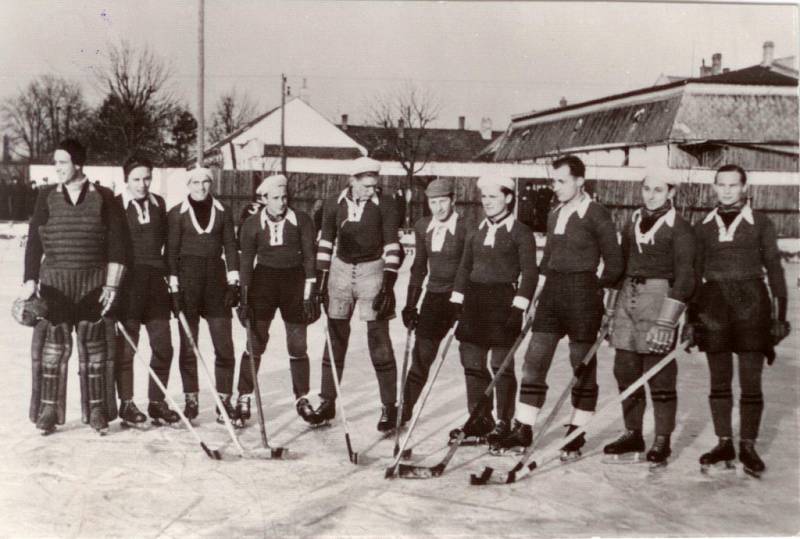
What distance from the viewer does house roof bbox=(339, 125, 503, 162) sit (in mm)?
5586

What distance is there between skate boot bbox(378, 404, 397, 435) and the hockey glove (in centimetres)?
164

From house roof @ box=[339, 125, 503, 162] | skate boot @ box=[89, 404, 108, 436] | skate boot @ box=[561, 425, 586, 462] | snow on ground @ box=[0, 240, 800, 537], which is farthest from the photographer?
house roof @ box=[339, 125, 503, 162]

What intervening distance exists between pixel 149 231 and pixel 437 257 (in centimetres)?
177

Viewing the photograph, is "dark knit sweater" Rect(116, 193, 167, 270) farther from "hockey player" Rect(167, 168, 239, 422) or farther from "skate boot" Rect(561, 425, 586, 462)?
"skate boot" Rect(561, 425, 586, 462)

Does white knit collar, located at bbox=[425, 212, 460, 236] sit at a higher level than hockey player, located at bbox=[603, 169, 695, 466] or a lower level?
higher

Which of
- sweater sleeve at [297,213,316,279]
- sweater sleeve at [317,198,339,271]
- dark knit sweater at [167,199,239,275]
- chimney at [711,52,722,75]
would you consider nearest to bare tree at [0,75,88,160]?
dark knit sweater at [167,199,239,275]

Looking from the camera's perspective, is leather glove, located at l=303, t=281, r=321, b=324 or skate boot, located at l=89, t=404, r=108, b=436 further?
leather glove, located at l=303, t=281, r=321, b=324

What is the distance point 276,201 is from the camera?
5.07m

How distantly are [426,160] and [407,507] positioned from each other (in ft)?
9.74

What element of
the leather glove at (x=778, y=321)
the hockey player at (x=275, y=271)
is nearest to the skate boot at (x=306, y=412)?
the hockey player at (x=275, y=271)

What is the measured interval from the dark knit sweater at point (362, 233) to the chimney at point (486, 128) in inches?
38.6

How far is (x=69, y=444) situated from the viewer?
453cm

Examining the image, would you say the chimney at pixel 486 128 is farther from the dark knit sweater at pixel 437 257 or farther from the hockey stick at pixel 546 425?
the hockey stick at pixel 546 425

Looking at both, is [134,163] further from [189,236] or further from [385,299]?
[385,299]
